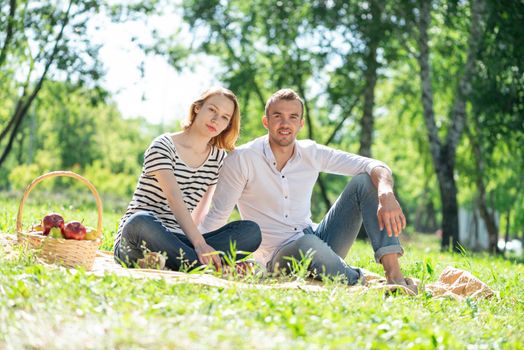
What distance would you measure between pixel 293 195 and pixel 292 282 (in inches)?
52.9

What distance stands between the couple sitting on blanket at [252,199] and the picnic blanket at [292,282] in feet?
0.67

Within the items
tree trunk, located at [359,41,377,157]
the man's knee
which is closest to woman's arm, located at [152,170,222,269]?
the man's knee

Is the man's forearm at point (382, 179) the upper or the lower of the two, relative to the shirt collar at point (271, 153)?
lower

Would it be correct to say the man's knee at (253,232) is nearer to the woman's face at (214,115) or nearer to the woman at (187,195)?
the woman at (187,195)

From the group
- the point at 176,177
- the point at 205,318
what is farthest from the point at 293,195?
the point at 205,318

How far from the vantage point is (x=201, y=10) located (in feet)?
71.6

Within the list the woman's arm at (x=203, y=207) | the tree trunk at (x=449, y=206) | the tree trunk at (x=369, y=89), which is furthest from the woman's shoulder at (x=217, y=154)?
the tree trunk at (x=369, y=89)

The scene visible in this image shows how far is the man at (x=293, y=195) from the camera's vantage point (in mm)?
6211

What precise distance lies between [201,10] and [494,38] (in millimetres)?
8553

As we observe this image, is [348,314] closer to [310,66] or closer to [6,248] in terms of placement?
[6,248]

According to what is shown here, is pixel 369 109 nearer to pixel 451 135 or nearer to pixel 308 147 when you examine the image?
pixel 451 135

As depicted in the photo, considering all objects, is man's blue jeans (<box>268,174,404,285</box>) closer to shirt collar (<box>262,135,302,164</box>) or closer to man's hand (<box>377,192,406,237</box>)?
man's hand (<box>377,192,406,237</box>)

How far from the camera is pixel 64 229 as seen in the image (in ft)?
18.9

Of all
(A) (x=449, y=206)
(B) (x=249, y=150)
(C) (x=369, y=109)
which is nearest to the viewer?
(B) (x=249, y=150)
